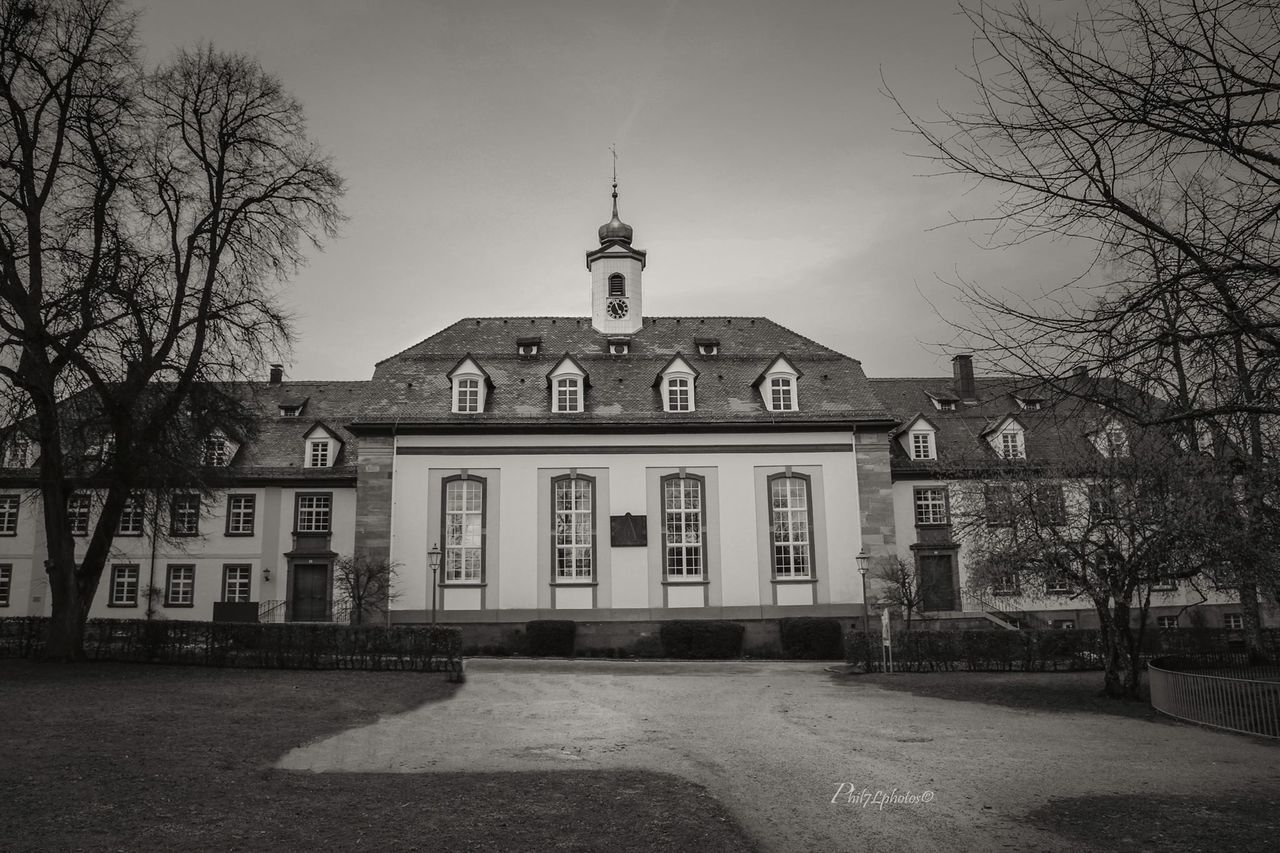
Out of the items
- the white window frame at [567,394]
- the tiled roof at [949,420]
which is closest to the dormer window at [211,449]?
the white window frame at [567,394]

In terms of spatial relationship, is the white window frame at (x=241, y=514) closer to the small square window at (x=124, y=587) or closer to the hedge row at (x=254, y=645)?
the small square window at (x=124, y=587)

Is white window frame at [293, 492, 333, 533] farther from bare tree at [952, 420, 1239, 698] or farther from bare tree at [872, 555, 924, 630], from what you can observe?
bare tree at [952, 420, 1239, 698]

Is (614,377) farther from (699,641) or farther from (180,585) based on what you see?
(180,585)

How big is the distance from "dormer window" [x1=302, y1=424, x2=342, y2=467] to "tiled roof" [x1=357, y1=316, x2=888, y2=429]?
4140mm

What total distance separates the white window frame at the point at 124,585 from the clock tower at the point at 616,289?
19525 mm

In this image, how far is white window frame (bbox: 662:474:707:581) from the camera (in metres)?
30.6

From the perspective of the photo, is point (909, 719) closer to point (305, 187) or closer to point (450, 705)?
point (450, 705)

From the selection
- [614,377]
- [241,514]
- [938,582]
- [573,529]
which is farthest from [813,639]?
[241,514]

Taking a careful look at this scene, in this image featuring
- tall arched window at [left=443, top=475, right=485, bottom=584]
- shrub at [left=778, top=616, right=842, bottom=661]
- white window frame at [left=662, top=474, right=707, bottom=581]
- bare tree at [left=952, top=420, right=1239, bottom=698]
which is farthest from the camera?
white window frame at [left=662, top=474, right=707, bottom=581]

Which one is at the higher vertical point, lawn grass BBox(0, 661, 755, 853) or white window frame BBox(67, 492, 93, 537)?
white window frame BBox(67, 492, 93, 537)

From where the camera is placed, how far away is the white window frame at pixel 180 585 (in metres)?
33.9

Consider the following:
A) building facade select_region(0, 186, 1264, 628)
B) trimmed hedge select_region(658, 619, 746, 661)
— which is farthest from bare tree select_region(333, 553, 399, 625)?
trimmed hedge select_region(658, 619, 746, 661)

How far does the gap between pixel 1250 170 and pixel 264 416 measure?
117ft

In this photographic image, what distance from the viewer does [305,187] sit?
22.5 m
